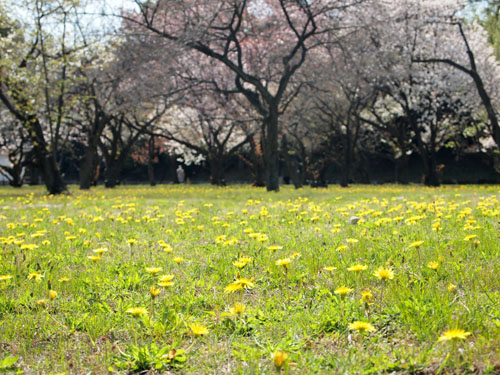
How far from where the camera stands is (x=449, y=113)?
1091 inches

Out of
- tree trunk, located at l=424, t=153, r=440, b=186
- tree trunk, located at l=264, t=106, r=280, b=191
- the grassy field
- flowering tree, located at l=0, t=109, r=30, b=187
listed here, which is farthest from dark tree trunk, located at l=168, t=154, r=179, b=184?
the grassy field

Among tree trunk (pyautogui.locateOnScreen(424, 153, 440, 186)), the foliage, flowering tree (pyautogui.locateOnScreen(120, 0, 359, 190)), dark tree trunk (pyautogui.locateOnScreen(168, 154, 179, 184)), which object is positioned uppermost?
flowering tree (pyautogui.locateOnScreen(120, 0, 359, 190))

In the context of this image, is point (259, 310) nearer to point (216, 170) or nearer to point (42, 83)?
point (42, 83)

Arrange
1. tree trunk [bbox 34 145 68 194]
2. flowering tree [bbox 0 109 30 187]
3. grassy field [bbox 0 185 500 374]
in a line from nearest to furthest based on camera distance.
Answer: grassy field [bbox 0 185 500 374], tree trunk [bbox 34 145 68 194], flowering tree [bbox 0 109 30 187]

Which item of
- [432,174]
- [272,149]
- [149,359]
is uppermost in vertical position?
[272,149]

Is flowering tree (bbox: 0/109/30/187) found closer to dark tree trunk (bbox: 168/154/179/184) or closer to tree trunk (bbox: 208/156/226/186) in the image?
tree trunk (bbox: 208/156/226/186)

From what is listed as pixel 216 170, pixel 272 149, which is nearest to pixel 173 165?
pixel 216 170

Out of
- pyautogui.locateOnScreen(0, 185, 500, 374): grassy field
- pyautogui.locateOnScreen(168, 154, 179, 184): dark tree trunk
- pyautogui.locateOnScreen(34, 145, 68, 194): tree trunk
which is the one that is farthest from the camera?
pyautogui.locateOnScreen(168, 154, 179, 184): dark tree trunk

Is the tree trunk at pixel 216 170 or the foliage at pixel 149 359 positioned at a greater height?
the tree trunk at pixel 216 170

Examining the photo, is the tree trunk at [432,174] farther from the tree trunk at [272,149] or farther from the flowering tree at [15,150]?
the flowering tree at [15,150]

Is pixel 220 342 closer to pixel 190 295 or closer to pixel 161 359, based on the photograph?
pixel 161 359

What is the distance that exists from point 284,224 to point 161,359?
13.2ft

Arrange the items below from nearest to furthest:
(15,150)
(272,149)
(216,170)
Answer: (272,149)
(216,170)
(15,150)

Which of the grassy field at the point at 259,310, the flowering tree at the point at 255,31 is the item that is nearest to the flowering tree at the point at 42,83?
the flowering tree at the point at 255,31
